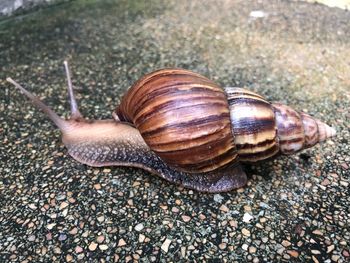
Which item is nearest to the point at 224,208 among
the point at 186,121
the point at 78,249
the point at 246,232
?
the point at 246,232

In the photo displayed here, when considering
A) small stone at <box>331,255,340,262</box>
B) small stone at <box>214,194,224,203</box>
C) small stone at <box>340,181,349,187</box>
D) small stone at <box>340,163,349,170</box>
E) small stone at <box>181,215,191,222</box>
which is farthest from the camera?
small stone at <box>340,163,349,170</box>

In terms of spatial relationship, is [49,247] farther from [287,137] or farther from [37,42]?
[37,42]

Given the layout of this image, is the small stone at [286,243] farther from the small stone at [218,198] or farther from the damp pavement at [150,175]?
the small stone at [218,198]

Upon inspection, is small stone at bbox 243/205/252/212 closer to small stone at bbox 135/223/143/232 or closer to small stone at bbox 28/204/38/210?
small stone at bbox 135/223/143/232

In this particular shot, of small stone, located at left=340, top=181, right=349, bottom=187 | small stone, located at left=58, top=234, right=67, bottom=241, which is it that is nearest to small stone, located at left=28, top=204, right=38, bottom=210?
small stone, located at left=58, top=234, right=67, bottom=241

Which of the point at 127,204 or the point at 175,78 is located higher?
the point at 175,78

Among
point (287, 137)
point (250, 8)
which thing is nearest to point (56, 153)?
point (287, 137)

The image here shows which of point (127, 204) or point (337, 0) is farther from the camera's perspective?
point (337, 0)

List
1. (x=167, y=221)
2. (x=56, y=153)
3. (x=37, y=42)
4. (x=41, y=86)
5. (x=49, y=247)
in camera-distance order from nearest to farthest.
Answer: (x=49, y=247)
(x=167, y=221)
(x=56, y=153)
(x=41, y=86)
(x=37, y=42)
